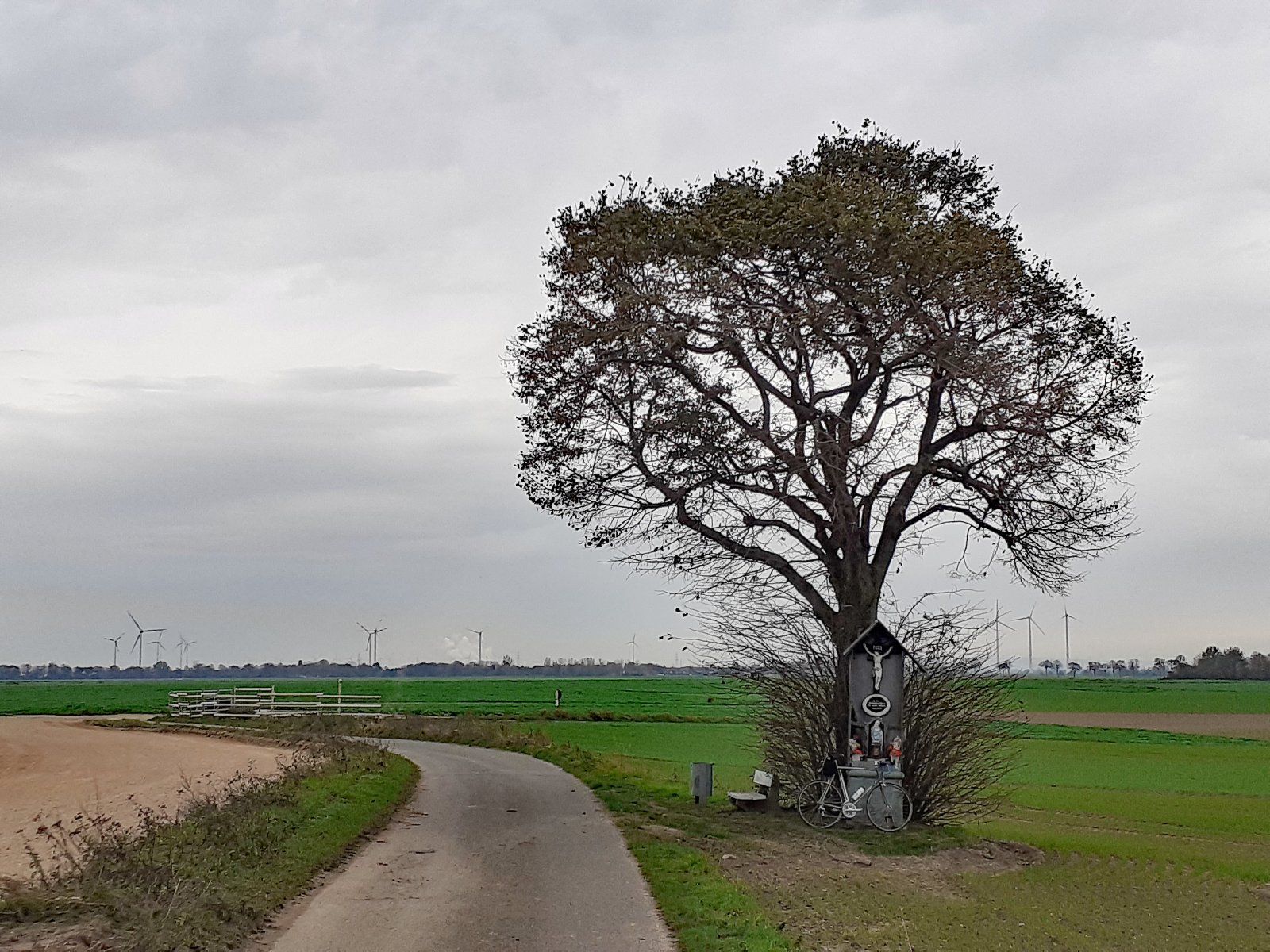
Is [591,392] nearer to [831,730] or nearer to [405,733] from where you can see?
[831,730]

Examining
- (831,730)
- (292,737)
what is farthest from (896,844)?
(292,737)

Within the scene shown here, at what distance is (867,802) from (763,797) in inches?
94.0

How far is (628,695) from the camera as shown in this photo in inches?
5300

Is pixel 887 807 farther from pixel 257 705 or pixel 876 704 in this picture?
pixel 257 705

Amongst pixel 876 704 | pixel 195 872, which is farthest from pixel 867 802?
pixel 195 872

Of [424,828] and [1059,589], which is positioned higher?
[1059,589]

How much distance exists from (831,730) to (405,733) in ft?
98.5

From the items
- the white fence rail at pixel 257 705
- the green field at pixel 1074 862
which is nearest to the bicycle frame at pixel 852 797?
the green field at pixel 1074 862

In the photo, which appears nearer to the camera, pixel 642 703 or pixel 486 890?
pixel 486 890

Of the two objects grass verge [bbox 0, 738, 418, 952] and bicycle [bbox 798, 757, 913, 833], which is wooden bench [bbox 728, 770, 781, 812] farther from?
grass verge [bbox 0, 738, 418, 952]

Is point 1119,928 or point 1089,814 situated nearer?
point 1119,928

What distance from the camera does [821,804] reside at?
1978cm

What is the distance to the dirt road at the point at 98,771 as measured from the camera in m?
25.7

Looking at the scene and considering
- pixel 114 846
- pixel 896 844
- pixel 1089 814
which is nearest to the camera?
pixel 114 846
